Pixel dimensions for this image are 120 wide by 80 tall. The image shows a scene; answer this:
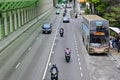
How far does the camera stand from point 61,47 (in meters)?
42.3

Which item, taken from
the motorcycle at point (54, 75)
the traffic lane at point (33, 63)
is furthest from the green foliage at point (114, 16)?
the motorcycle at point (54, 75)

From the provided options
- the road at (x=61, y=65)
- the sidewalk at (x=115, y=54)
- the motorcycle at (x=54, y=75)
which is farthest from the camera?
the sidewalk at (x=115, y=54)

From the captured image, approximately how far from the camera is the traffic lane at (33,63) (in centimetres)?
2681

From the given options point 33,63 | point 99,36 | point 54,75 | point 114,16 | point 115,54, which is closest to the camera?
point 54,75

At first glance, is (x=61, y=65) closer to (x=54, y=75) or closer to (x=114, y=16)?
(x=54, y=75)

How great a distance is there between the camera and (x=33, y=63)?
31.9 metres

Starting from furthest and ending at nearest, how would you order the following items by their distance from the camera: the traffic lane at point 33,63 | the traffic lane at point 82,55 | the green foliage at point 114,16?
the green foliage at point 114,16 → the traffic lane at point 82,55 → the traffic lane at point 33,63

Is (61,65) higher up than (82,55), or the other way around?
(61,65)

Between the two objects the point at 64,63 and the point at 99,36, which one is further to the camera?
the point at 99,36

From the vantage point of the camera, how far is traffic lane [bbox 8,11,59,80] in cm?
2681

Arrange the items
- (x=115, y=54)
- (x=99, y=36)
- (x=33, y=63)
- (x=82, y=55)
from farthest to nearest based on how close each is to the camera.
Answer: (x=115, y=54) < (x=82, y=55) < (x=99, y=36) < (x=33, y=63)

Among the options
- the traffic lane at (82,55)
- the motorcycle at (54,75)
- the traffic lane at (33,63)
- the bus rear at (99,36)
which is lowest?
the traffic lane at (82,55)

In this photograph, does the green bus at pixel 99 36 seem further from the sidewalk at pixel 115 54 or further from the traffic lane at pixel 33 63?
the traffic lane at pixel 33 63

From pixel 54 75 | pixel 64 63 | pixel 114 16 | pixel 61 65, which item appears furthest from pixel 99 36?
pixel 54 75
